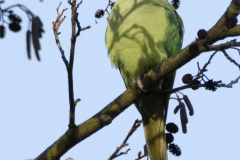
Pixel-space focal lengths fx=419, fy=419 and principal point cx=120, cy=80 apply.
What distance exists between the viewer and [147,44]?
4.29 metres

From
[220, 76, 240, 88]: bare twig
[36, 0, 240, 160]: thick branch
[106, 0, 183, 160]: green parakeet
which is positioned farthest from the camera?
[106, 0, 183, 160]: green parakeet

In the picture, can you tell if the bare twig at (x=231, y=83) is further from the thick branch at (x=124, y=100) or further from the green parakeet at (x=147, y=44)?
the green parakeet at (x=147, y=44)

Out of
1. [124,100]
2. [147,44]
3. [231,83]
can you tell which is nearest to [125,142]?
[124,100]

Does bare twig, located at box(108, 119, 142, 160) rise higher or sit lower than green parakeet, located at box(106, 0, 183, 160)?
lower

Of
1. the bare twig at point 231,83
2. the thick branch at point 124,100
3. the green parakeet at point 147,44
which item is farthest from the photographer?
the green parakeet at point 147,44

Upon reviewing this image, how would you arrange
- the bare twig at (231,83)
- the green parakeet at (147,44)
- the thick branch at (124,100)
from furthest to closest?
the green parakeet at (147,44), the bare twig at (231,83), the thick branch at (124,100)

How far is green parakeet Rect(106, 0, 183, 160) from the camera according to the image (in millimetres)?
4305

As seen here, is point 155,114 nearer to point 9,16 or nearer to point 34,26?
point 9,16

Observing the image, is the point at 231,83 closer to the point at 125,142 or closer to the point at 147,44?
the point at 125,142

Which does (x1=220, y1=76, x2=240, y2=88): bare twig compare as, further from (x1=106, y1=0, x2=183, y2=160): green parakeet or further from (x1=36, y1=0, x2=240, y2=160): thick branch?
(x1=106, y1=0, x2=183, y2=160): green parakeet

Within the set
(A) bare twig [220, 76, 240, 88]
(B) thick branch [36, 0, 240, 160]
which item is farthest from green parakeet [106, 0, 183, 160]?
(A) bare twig [220, 76, 240, 88]

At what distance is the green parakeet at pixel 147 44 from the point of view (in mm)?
4305

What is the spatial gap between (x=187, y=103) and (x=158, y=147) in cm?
125

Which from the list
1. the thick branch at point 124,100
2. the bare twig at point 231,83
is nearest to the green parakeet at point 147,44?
the thick branch at point 124,100
